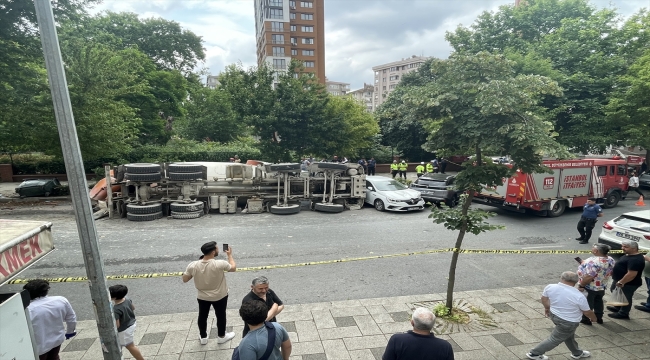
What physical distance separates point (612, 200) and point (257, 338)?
59.1ft

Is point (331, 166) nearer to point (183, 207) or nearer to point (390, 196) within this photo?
point (390, 196)

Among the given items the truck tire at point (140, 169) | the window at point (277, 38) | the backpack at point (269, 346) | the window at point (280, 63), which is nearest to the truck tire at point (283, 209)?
the truck tire at point (140, 169)

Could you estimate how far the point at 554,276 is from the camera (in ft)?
26.1

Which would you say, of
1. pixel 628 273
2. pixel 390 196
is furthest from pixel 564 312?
pixel 390 196

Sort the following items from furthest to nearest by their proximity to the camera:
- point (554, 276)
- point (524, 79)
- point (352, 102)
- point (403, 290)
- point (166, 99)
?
point (166, 99) < point (352, 102) < point (554, 276) < point (403, 290) < point (524, 79)

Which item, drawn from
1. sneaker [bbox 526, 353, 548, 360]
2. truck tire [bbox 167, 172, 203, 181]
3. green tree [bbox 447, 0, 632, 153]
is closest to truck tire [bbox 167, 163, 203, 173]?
truck tire [bbox 167, 172, 203, 181]

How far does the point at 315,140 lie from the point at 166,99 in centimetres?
1734

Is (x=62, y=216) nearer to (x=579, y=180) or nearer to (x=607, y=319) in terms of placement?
(x=607, y=319)

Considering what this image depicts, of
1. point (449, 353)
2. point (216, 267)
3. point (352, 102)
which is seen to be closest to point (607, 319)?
point (449, 353)

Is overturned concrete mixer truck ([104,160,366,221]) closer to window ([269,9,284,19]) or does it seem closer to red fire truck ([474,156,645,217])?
red fire truck ([474,156,645,217])

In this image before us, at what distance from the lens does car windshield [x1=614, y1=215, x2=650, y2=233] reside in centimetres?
799

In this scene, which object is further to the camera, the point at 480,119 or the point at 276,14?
the point at 276,14

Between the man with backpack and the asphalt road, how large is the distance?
11.5 ft

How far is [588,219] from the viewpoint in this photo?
33.4ft
